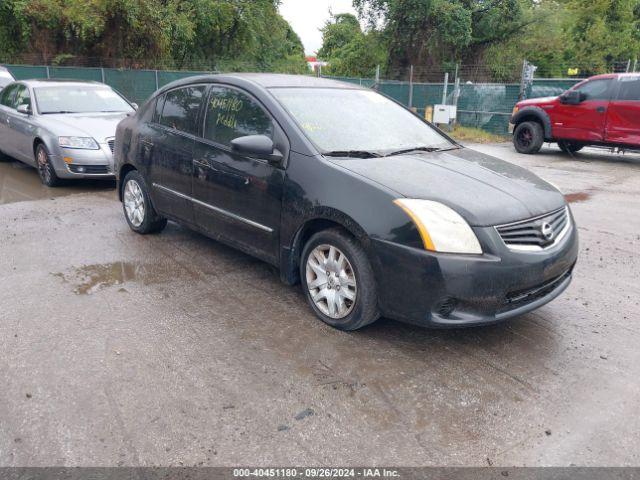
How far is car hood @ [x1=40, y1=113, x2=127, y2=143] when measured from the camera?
26.0ft

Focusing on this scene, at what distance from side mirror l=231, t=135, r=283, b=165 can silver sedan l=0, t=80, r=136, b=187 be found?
15.4 ft

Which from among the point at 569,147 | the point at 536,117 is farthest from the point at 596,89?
the point at 569,147

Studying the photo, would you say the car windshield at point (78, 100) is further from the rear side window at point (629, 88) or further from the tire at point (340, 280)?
the rear side window at point (629, 88)

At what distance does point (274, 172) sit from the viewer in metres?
4.01

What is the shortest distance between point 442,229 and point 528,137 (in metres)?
11.2

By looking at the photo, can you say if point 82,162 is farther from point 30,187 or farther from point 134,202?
point 134,202

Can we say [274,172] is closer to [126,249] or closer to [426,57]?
[126,249]

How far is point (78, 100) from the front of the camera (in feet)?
29.6

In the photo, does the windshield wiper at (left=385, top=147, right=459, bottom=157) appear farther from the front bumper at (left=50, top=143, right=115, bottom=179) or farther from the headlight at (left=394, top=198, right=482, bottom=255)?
the front bumper at (left=50, top=143, right=115, bottom=179)

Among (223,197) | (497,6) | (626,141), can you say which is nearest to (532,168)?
(626,141)

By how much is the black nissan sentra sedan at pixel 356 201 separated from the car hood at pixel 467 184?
13 millimetres

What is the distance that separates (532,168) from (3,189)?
9.41 metres

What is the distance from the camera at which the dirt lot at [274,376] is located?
2.61 meters

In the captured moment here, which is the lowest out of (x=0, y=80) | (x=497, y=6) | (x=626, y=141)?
(x=626, y=141)
